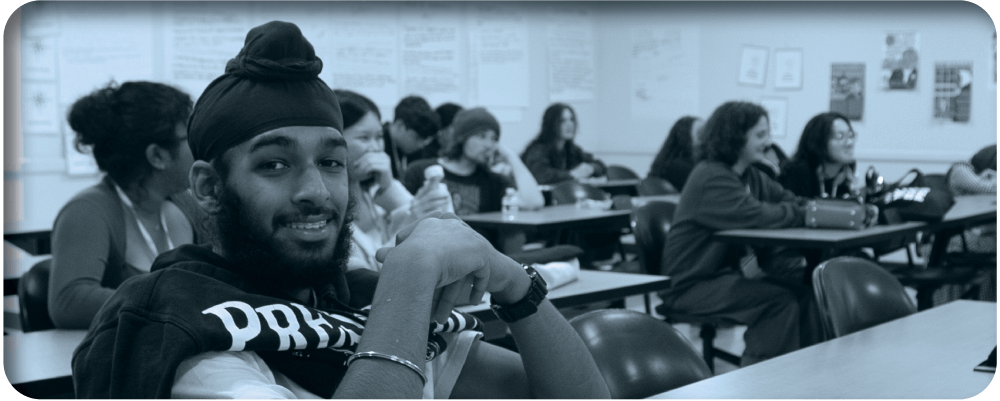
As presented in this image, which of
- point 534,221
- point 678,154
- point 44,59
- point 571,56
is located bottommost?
point 534,221

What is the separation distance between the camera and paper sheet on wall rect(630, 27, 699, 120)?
8.43m

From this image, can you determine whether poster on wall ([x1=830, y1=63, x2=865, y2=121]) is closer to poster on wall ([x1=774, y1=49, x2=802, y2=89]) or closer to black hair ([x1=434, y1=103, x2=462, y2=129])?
poster on wall ([x1=774, y1=49, x2=802, y2=89])

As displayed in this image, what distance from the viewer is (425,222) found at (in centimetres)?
105

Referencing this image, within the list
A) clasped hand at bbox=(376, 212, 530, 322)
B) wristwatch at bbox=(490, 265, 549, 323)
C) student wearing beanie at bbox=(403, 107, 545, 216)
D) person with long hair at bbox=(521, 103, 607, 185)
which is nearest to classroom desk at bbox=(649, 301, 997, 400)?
wristwatch at bbox=(490, 265, 549, 323)

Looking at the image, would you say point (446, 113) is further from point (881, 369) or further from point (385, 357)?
point (385, 357)

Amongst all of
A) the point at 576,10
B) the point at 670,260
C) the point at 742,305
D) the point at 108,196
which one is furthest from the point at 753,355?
the point at 576,10

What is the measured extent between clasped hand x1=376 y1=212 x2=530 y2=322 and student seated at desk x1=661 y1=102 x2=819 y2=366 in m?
2.39

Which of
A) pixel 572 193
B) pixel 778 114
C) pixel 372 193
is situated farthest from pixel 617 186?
pixel 372 193

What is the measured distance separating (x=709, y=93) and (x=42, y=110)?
5.55 meters

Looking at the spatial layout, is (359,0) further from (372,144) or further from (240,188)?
(372,144)

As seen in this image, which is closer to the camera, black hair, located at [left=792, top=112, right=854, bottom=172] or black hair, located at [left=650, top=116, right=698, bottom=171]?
black hair, located at [left=792, top=112, right=854, bottom=172]

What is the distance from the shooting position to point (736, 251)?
3.63 m

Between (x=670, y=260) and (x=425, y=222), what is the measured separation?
264 centimetres

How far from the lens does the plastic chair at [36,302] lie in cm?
212
